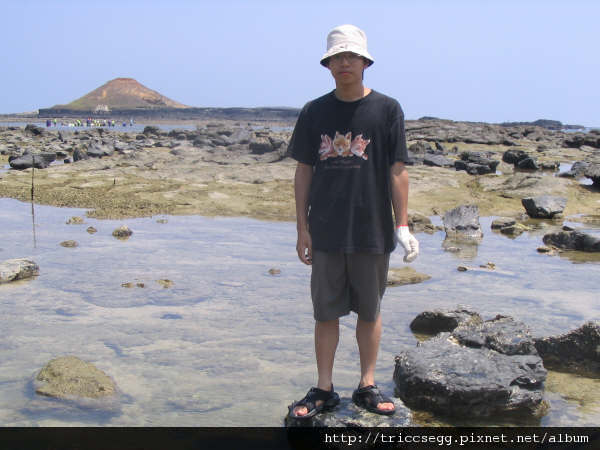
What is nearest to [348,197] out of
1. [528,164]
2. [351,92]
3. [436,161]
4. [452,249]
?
[351,92]

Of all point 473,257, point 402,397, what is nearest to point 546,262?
point 473,257

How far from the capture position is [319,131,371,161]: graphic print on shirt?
301 centimetres

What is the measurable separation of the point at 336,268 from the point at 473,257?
4.51m

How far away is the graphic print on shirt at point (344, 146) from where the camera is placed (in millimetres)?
3012

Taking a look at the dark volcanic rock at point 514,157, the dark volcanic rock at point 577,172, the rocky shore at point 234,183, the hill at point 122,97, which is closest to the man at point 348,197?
the rocky shore at point 234,183

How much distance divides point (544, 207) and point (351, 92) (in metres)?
7.79

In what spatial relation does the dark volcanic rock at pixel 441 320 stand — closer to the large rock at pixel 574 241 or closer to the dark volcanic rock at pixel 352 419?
the dark volcanic rock at pixel 352 419

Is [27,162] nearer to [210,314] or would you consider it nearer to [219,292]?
[219,292]

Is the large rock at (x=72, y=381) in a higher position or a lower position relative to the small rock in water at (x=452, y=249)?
lower

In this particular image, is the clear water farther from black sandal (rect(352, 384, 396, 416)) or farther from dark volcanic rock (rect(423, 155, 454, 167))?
dark volcanic rock (rect(423, 155, 454, 167))

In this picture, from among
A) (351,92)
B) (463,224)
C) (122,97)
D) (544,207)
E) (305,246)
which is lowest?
(463,224)

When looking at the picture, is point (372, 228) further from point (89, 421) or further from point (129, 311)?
point (129, 311)

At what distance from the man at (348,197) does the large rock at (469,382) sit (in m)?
0.32

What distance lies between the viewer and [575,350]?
3.99 m
